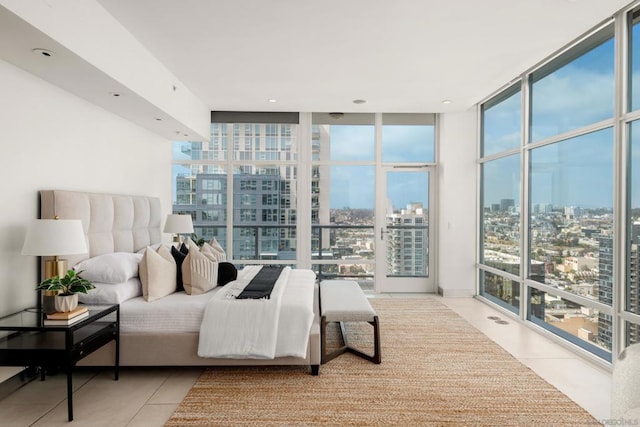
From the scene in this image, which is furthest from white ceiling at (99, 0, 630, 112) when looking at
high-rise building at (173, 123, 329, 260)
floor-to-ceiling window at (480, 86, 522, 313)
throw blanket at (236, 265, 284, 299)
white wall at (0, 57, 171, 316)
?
throw blanket at (236, 265, 284, 299)

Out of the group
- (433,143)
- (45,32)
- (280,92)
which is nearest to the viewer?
→ (45,32)

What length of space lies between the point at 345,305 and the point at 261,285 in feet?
2.41

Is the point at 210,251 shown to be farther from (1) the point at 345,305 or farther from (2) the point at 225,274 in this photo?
(1) the point at 345,305

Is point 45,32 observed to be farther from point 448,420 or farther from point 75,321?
point 448,420

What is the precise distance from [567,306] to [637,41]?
2259 mm

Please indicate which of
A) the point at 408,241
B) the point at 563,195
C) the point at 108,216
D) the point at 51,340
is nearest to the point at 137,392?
the point at 51,340

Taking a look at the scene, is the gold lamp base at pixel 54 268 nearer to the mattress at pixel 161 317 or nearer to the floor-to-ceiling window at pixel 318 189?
the mattress at pixel 161 317

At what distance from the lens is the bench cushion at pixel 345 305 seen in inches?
118

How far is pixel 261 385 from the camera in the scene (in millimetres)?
2641

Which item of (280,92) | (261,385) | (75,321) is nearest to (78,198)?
(75,321)

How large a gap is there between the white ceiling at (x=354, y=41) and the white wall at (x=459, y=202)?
0.89 meters

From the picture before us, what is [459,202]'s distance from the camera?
5.41 metres

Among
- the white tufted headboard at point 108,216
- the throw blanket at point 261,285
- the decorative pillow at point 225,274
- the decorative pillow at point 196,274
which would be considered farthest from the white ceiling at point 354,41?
the throw blanket at point 261,285

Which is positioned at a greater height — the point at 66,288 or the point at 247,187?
the point at 247,187
